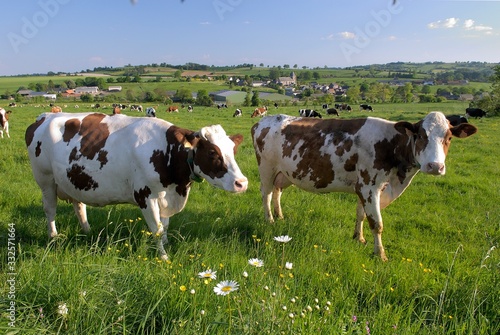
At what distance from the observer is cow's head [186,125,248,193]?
4324 millimetres

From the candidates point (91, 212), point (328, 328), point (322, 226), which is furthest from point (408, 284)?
point (91, 212)

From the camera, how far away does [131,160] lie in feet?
15.7

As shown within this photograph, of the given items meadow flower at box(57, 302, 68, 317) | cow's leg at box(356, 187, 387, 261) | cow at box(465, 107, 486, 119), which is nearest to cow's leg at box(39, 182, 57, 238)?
meadow flower at box(57, 302, 68, 317)

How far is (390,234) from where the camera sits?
625cm

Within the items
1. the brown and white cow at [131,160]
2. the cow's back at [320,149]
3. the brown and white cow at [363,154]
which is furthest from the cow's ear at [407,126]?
the brown and white cow at [131,160]

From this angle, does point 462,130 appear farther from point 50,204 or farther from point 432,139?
point 50,204

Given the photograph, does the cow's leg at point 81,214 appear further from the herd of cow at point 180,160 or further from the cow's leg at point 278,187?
the cow's leg at point 278,187

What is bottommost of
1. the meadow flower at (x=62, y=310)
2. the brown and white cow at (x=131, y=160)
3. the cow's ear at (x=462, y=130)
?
the meadow flower at (x=62, y=310)

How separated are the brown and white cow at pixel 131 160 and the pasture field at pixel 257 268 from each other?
1.63ft

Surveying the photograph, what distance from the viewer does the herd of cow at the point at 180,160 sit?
4609 mm

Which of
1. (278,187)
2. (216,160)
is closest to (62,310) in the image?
(216,160)

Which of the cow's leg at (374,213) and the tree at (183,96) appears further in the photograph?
the tree at (183,96)

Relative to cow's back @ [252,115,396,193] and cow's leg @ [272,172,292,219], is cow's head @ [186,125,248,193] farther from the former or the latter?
cow's leg @ [272,172,292,219]

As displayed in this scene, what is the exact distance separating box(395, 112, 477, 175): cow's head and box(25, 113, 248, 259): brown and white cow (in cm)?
241
